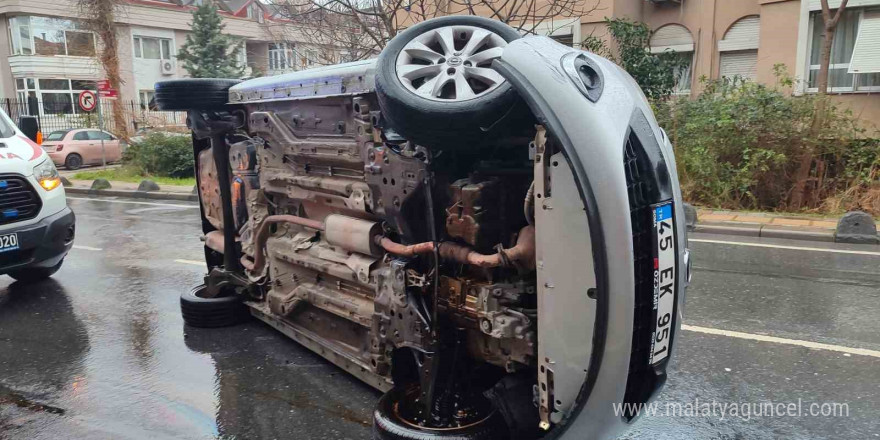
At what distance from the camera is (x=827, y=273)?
7.12 metres

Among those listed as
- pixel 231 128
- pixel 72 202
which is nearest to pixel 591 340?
pixel 231 128

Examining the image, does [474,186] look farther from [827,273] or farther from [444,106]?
[827,273]

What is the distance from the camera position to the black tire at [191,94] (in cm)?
497

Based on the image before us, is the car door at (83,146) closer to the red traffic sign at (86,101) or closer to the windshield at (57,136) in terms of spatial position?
the windshield at (57,136)

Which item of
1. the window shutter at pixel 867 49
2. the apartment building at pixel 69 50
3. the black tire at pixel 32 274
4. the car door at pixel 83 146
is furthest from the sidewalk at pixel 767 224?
the apartment building at pixel 69 50

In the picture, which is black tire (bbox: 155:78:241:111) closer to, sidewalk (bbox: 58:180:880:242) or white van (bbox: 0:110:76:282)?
white van (bbox: 0:110:76:282)

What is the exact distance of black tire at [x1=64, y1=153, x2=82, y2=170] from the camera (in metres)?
23.7

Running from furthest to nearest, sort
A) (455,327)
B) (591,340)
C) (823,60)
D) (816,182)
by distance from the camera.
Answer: (823,60) < (816,182) < (455,327) < (591,340)

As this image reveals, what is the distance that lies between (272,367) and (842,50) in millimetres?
14790

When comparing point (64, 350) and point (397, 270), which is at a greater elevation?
point (397, 270)

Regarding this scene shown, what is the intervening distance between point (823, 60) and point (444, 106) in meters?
12.8

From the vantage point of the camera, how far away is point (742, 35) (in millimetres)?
16875

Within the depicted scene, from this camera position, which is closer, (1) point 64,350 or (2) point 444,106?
(2) point 444,106

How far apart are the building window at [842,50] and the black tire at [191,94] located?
44.3ft
